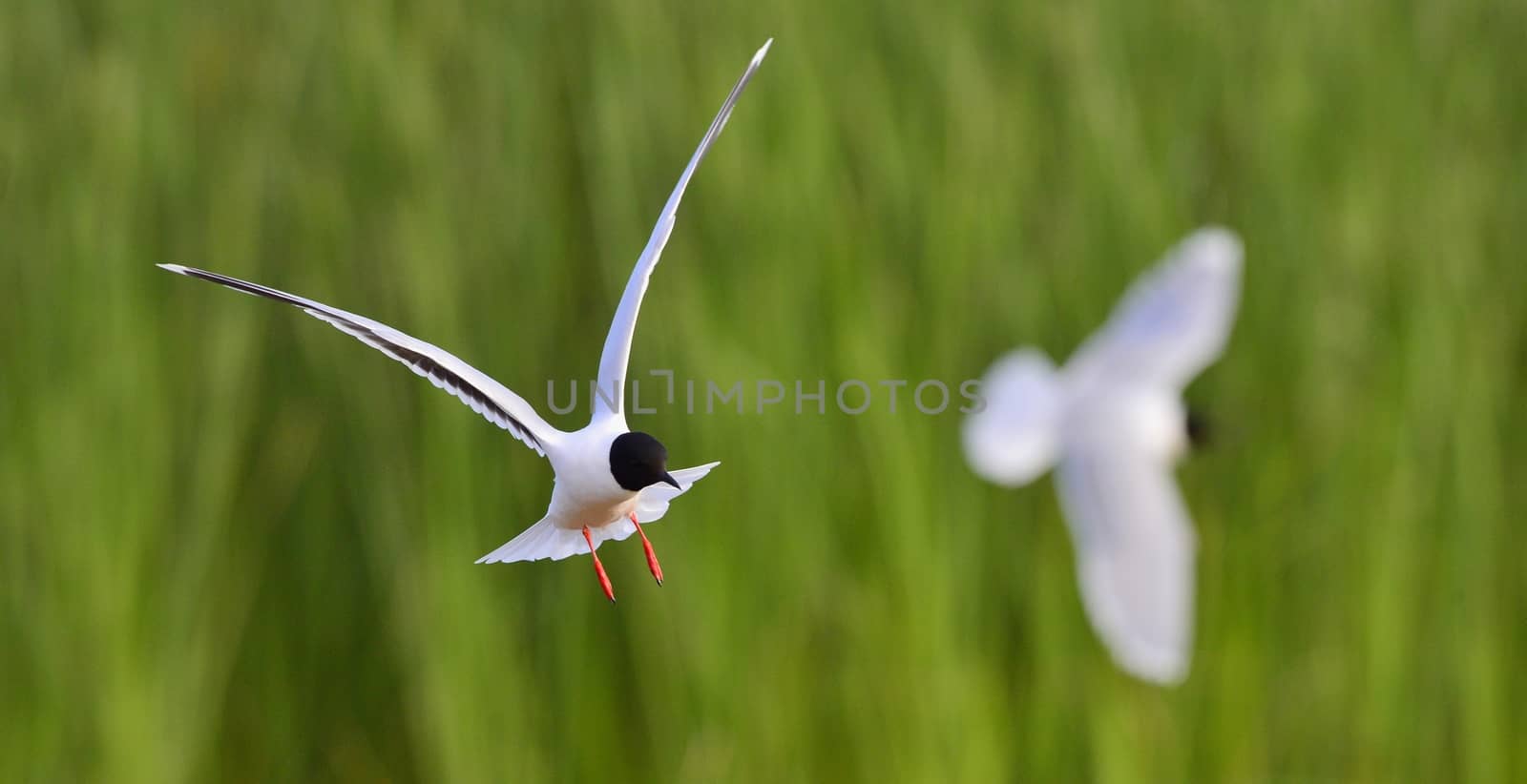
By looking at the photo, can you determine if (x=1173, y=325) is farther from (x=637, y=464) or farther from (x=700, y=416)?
(x=700, y=416)

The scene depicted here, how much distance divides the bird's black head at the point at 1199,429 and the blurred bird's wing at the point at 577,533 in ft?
0.21

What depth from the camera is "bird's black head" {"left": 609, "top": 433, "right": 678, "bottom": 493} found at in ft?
0.59

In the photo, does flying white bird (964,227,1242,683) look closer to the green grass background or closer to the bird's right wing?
the bird's right wing

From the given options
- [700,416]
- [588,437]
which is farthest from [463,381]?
[700,416]

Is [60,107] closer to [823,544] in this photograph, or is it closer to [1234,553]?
[823,544]

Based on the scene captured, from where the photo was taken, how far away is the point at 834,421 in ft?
2.41

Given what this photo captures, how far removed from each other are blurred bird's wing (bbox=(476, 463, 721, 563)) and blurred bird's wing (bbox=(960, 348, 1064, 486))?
0.04 metres

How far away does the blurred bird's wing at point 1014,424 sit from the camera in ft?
0.52

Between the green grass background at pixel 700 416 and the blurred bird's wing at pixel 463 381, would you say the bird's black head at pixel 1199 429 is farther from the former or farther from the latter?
the green grass background at pixel 700 416

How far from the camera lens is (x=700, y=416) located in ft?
2.17

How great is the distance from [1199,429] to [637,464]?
7 cm

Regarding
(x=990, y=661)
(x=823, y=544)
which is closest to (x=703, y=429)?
(x=823, y=544)

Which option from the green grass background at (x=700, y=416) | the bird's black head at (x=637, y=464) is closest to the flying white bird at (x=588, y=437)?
the bird's black head at (x=637, y=464)

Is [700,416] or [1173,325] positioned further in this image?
[700,416]
